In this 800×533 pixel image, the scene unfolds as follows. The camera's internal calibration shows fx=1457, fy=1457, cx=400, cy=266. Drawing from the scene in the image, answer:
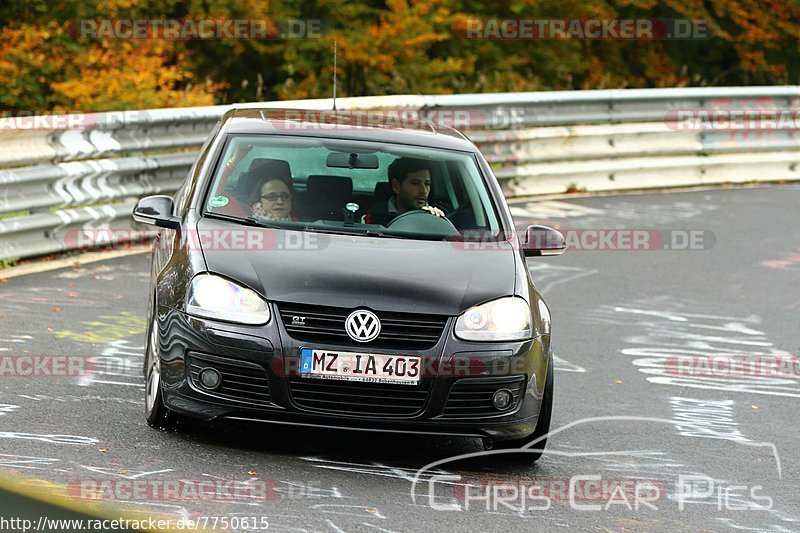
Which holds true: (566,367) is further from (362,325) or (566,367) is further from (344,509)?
(344,509)

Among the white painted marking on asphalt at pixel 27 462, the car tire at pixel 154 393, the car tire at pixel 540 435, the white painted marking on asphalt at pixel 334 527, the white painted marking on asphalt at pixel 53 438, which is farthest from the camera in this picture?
the car tire at pixel 540 435

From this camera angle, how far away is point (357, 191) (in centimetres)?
747

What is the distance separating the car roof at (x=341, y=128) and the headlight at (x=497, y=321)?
4.99ft

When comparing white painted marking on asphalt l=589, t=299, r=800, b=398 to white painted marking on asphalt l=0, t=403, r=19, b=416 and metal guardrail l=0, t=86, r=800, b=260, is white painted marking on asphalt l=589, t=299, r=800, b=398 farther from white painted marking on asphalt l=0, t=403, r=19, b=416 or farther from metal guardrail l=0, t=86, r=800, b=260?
metal guardrail l=0, t=86, r=800, b=260

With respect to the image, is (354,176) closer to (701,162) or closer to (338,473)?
(338,473)

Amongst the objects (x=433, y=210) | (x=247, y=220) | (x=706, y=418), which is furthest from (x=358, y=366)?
(x=706, y=418)

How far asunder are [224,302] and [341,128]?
73.3 inches

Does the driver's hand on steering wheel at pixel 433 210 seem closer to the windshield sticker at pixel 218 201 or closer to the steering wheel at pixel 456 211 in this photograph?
the steering wheel at pixel 456 211

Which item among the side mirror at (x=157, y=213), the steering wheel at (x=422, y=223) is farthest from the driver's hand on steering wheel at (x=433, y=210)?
the side mirror at (x=157, y=213)

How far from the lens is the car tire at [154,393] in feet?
20.7

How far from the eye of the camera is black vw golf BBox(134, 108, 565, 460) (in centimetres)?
597

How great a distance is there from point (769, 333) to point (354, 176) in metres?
4.04

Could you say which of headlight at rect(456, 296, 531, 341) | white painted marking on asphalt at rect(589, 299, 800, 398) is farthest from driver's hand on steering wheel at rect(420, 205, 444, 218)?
white painted marking on asphalt at rect(589, 299, 800, 398)

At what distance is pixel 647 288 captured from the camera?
1193 centimetres
